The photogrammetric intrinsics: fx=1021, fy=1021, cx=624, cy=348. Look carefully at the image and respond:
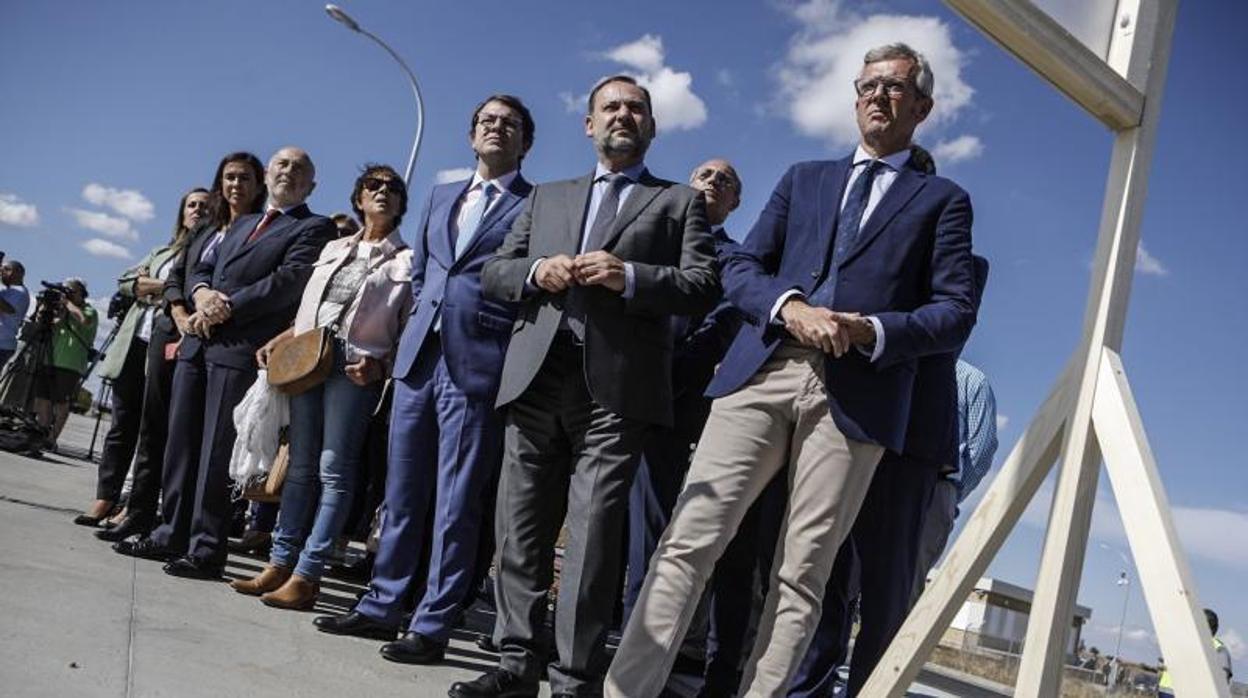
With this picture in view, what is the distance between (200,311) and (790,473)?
293 cm

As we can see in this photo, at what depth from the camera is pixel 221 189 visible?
522cm

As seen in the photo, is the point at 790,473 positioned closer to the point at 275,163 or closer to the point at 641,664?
the point at 641,664

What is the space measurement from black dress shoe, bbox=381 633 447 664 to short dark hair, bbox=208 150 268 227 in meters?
2.72

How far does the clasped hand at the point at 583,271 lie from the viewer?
3.01m

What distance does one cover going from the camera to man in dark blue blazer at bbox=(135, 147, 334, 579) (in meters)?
4.43

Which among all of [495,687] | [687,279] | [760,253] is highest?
[760,253]

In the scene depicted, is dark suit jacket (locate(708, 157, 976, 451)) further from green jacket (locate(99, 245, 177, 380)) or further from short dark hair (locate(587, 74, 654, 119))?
green jacket (locate(99, 245, 177, 380))

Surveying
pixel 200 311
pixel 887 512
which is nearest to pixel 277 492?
pixel 200 311

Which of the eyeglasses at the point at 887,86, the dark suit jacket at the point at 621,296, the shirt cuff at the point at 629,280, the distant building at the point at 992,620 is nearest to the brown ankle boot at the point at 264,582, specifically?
the dark suit jacket at the point at 621,296

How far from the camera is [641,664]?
2629 mm

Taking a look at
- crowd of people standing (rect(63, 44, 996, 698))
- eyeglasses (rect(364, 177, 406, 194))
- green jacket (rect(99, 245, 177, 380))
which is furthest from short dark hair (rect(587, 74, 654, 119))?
green jacket (rect(99, 245, 177, 380))

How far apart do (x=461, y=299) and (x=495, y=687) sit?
1.39 meters

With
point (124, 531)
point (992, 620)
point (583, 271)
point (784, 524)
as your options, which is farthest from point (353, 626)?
point (992, 620)

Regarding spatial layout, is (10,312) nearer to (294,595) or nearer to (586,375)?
(294,595)
